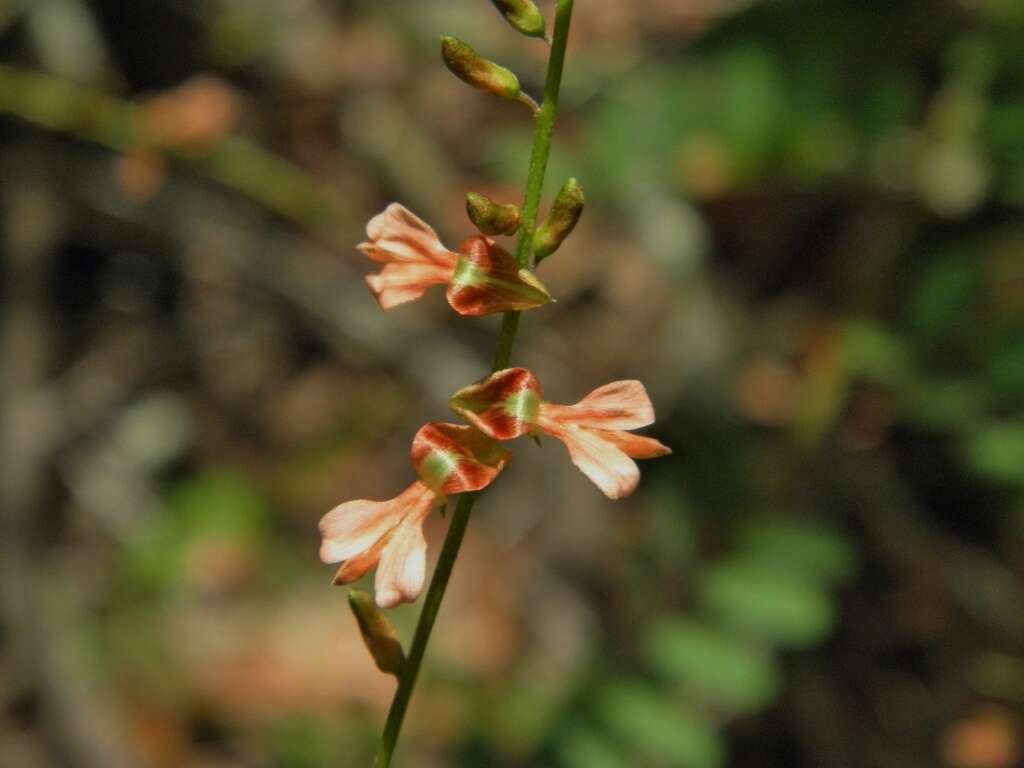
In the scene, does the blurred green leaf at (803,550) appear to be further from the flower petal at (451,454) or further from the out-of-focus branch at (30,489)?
the out-of-focus branch at (30,489)

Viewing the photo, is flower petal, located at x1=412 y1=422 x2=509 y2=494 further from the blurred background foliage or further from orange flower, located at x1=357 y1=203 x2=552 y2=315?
the blurred background foliage

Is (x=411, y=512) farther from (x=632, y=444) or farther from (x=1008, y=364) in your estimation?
(x=1008, y=364)

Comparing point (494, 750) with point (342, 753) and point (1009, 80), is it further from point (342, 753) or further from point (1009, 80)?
point (1009, 80)

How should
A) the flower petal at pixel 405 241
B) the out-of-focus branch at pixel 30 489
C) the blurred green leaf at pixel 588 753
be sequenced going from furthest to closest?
the out-of-focus branch at pixel 30 489, the blurred green leaf at pixel 588 753, the flower petal at pixel 405 241

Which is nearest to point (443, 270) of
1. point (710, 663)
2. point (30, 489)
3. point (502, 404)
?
point (502, 404)

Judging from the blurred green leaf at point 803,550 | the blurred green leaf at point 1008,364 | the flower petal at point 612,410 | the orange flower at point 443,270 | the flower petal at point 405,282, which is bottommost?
the blurred green leaf at point 803,550

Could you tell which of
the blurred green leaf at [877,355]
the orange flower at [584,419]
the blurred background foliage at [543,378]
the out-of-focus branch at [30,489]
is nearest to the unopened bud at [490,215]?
the orange flower at [584,419]

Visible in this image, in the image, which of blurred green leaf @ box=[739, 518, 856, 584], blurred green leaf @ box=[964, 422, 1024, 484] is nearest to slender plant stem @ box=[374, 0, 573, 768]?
blurred green leaf @ box=[739, 518, 856, 584]
